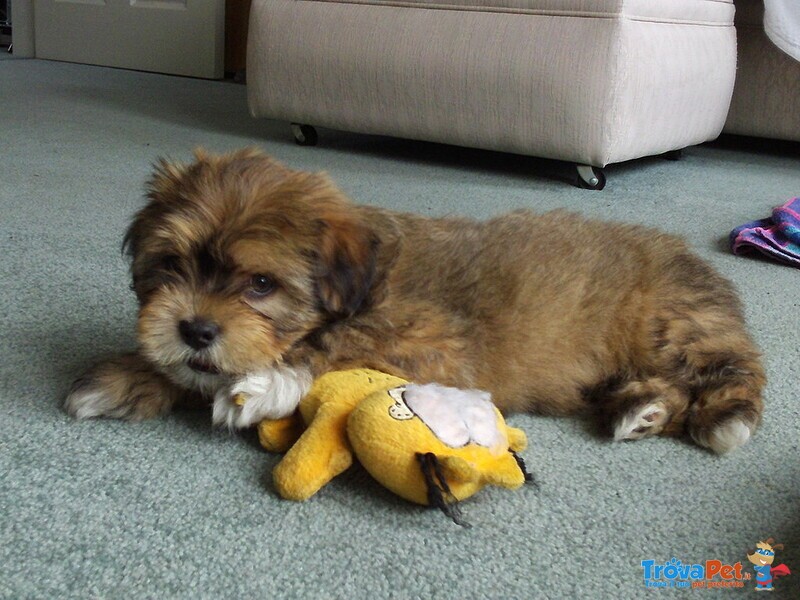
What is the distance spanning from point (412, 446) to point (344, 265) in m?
0.29

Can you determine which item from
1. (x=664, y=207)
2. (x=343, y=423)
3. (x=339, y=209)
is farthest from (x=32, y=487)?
(x=664, y=207)

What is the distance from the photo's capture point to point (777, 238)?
235cm

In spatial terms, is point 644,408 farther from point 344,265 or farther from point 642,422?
point 344,265

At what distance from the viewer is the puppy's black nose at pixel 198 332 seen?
112cm

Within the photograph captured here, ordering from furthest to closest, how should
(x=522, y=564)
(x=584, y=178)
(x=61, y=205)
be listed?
1. (x=584, y=178)
2. (x=61, y=205)
3. (x=522, y=564)

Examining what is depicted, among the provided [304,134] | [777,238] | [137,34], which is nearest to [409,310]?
[777,238]

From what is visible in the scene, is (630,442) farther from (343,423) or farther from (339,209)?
(339,209)

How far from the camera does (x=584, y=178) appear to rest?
3092 mm

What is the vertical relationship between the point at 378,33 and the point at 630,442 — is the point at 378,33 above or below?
above

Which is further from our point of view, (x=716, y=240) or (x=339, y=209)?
(x=716, y=240)

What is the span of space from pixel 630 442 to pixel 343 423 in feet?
1.51

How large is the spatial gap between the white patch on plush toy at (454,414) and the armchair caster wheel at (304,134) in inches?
110

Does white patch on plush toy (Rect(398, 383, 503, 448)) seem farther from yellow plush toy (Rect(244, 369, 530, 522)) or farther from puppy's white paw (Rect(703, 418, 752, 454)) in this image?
puppy's white paw (Rect(703, 418, 752, 454))

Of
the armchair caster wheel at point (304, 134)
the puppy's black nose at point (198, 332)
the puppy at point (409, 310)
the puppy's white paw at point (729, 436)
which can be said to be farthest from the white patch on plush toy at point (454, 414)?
the armchair caster wheel at point (304, 134)
